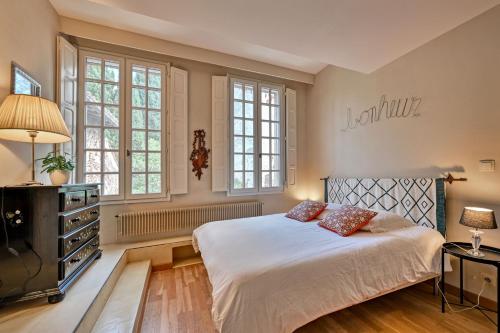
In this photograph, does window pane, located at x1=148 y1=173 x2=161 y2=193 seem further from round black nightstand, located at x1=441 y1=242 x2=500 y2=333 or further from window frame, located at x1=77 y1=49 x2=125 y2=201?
round black nightstand, located at x1=441 y1=242 x2=500 y2=333

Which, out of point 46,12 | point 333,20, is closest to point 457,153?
point 333,20

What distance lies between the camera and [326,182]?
12.1 feet

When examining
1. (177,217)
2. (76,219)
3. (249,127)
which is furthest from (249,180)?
(76,219)

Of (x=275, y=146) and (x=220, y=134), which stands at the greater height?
(x=220, y=134)

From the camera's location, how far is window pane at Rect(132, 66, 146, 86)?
9.83 ft

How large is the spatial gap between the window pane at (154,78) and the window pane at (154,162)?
1.02 m

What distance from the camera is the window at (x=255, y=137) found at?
3.60 meters

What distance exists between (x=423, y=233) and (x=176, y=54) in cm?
374

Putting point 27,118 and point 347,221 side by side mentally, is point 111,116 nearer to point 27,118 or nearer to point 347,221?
point 27,118

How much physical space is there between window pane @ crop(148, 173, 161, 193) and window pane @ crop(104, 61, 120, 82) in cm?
142

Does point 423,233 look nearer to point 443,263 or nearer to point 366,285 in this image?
point 443,263

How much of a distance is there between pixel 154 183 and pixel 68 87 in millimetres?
1551

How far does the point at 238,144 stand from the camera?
142 inches

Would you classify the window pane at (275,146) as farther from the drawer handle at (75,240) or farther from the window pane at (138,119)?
the drawer handle at (75,240)
